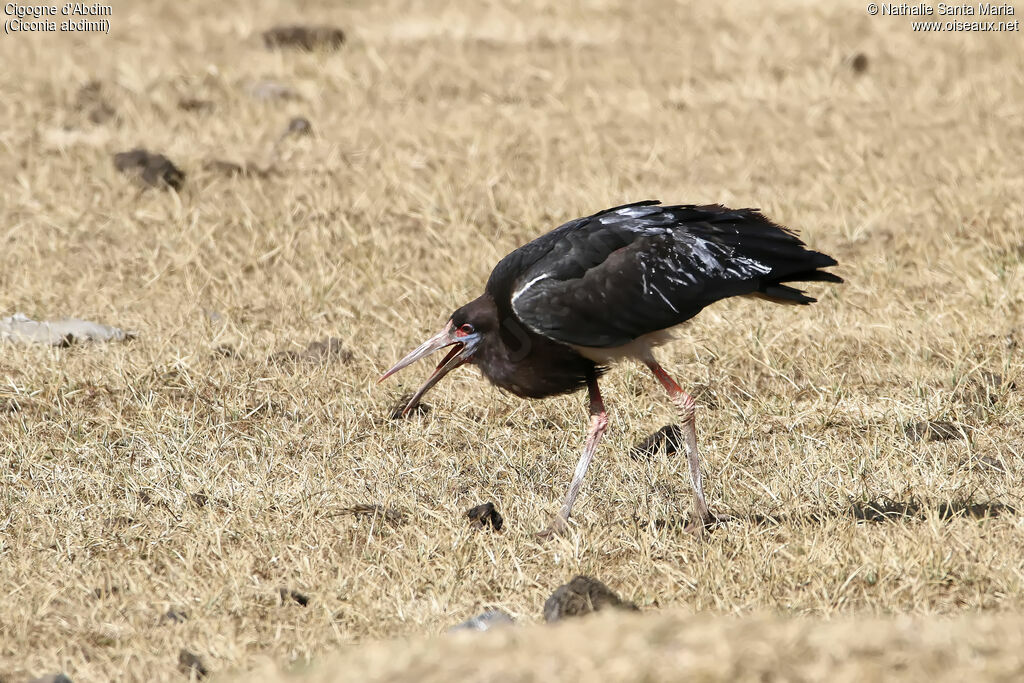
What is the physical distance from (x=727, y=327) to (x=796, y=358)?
0.52m

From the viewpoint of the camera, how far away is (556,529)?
16.7ft

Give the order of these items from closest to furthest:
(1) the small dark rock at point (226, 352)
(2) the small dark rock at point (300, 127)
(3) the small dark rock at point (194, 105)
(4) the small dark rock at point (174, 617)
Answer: (4) the small dark rock at point (174, 617) < (1) the small dark rock at point (226, 352) < (2) the small dark rock at point (300, 127) < (3) the small dark rock at point (194, 105)

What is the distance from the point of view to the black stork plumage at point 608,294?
5.24 m

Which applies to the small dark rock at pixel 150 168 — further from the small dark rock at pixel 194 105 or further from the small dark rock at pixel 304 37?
the small dark rock at pixel 304 37

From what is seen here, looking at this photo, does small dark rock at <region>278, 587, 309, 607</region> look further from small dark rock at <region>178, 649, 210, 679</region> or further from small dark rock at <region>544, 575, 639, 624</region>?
small dark rock at <region>544, 575, 639, 624</region>

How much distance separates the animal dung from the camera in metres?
7.17

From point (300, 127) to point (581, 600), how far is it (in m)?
6.97

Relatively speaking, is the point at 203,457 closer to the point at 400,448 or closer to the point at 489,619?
the point at 400,448

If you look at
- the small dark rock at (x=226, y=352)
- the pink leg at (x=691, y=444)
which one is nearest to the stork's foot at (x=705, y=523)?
the pink leg at (x=691, y=444)

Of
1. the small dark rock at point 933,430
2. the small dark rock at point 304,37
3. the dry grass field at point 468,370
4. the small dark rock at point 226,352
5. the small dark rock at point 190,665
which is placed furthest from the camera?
the small dark rock at point 304,37

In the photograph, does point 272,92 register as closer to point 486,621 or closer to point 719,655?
point 486,621

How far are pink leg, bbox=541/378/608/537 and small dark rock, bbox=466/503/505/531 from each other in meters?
0.20

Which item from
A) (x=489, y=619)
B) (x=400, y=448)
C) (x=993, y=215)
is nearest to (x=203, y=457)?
(x=400, y=448)

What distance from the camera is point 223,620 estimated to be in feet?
14.3
